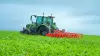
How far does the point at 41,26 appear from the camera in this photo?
37156 millimetres

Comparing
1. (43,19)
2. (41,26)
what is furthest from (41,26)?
(43,19)

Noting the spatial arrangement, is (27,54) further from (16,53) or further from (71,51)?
(71,51)

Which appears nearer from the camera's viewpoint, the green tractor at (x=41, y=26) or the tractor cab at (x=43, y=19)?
the green tractor at (x=41, y=26)

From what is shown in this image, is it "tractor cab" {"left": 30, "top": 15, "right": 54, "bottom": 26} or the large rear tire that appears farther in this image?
"tractor cab" {"left": 30, "top": 15, "right": 54, "bottom": 26}

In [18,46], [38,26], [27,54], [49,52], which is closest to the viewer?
[27,54]

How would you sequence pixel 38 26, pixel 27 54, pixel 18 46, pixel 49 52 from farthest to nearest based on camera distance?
pixel 38 26, pixel 18 46, pixel 49 52, pixel 27 54

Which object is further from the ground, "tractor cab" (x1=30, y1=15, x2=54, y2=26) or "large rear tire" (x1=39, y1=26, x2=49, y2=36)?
"tractor cab" (x1=30, y1=15, x2=54, y2=26)

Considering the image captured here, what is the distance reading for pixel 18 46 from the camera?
19.1 m

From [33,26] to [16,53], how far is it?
67.2 feet

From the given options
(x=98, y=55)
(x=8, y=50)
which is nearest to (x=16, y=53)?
(x=8, y=50)

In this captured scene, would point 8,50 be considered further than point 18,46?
No

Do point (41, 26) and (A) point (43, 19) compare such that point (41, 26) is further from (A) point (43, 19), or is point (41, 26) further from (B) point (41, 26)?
(A) point (43, 19)

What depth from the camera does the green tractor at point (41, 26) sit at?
3691 cm

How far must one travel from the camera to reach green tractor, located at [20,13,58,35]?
36906 millimetres
